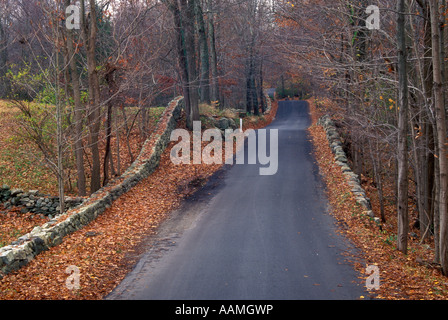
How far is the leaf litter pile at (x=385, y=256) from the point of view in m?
7.27

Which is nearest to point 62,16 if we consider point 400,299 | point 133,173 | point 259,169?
point 133,173

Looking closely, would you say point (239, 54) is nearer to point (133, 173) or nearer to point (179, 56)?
point (179, 56)

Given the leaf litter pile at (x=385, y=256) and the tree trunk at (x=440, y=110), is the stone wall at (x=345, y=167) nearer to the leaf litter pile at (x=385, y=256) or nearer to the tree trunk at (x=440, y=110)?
the leaf litter pile at (x=385, y=256)

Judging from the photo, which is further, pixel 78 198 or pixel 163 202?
pixel 78 198

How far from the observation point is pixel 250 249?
9406 mm

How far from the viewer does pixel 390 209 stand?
1698cm

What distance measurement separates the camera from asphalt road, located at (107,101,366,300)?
735 centimetres

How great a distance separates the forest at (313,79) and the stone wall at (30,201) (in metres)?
1.40

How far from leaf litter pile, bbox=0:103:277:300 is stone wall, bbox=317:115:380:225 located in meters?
5.74

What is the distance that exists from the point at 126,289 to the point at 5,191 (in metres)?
12.0

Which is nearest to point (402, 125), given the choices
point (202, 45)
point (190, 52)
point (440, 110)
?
point (440, 110)

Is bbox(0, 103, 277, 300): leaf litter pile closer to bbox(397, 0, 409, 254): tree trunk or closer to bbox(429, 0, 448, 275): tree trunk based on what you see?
bbox(397, 0, 409, 254): tree trunk

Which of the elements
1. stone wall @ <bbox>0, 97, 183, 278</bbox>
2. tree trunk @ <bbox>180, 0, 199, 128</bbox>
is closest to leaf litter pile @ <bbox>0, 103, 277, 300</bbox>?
stone wall @ <bbox>0, 97, 183, 278</bbox>

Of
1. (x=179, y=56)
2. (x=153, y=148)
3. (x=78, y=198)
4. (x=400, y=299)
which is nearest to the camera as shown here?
(x=400, y=299)
